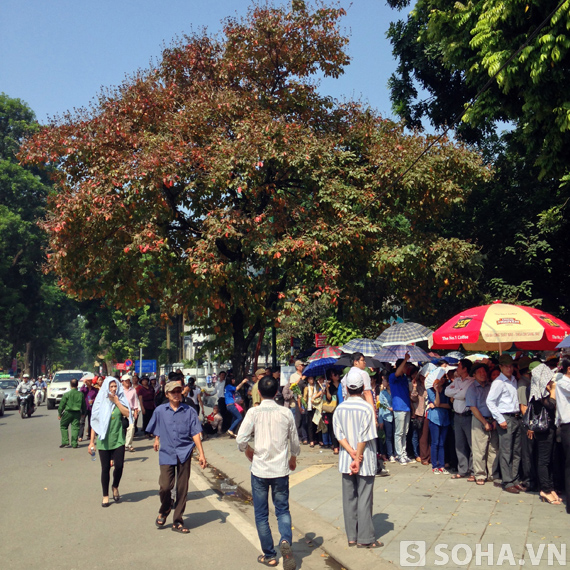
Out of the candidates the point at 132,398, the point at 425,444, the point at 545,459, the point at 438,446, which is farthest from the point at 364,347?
the point at 132,398

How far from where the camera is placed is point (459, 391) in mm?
10211

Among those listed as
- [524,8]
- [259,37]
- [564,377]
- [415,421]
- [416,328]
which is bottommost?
[415,421]

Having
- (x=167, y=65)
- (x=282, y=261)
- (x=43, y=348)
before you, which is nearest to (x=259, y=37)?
(x=167, y=65)

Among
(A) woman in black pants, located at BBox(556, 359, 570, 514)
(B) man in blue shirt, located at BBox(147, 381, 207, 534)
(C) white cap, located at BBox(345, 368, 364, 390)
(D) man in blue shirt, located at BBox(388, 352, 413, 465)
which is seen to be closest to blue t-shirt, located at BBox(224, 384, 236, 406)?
(D) man in blue shirt, located at BBox(388, 352, 413, 465)

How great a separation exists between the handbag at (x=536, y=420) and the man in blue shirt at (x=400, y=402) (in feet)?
10.2

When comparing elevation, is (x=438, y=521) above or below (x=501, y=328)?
below

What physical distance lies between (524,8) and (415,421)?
24.6ft

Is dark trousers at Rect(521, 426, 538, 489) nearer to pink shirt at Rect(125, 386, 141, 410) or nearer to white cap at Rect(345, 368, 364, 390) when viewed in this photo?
white cap at Rect(345, 368, 364, 390)

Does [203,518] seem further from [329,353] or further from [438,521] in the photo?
[329,353]

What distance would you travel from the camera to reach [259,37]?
56.6 feet

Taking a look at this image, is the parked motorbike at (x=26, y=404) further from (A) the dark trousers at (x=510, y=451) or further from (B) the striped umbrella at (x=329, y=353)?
(A) the dark trousers at (x=510, y=451)

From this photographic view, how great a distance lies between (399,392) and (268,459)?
18.9ft

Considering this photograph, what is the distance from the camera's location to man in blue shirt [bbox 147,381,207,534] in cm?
750

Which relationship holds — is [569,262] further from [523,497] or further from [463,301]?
[523,497]
